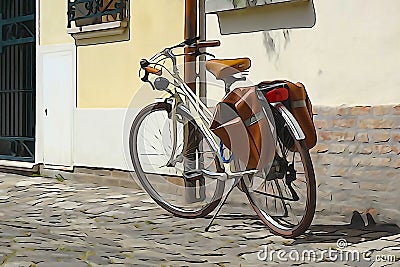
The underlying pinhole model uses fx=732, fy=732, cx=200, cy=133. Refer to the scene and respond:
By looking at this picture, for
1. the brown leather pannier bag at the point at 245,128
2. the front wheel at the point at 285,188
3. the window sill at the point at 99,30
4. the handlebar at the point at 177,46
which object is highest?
the window sill at the point at 99,30

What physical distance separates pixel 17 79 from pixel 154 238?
17.0ft

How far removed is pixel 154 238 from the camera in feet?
16.1

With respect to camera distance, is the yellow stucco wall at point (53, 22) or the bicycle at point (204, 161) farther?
the yellow stucco wall at point (53, 22)

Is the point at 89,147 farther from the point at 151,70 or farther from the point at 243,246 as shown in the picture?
the point at 243,246

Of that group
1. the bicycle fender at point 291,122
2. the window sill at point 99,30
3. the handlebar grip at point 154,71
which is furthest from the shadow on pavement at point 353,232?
the window sill at point 99,30

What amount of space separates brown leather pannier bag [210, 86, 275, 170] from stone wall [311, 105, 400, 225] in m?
0.76

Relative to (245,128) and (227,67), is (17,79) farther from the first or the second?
(245,128)

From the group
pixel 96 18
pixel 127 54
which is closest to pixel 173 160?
pixel 127 54

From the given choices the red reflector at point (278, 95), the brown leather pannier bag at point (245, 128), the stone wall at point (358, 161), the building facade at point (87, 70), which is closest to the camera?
the red reflector at point (278, 95)

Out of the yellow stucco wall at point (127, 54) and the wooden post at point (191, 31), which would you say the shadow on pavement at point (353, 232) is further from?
the yellow stucco wall at point (127, 54)

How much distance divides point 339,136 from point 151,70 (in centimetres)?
152

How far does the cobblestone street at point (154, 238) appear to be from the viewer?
4316 mm

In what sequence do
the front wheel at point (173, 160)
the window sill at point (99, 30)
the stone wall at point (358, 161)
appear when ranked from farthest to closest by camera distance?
the window sill at point (99, 30)
the front wheel at point (173, 160)
the stone wall at point (358, 161)

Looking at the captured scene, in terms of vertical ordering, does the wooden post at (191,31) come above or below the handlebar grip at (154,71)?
above
